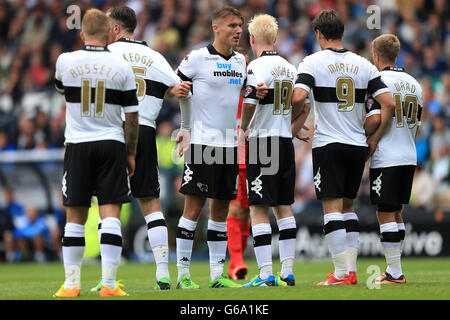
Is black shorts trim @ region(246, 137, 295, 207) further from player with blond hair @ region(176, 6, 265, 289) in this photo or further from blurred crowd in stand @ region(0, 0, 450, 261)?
blurred crowd in stand @ region(0, 0, 450, 261)

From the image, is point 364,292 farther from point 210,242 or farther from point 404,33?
point 404,33

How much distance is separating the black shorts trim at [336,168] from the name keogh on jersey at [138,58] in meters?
1.87

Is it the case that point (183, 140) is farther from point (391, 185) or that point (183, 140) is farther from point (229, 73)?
point (391, 185)

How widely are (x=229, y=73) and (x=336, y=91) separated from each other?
3.57 feet

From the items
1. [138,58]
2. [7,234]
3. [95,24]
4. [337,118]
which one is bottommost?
[7,234]

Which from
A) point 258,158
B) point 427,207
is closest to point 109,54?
point 258,158

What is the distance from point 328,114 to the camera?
337 inches

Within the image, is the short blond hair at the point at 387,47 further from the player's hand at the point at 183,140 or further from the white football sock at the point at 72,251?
the white football sock at the point at 72,251

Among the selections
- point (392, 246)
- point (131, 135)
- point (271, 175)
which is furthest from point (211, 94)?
point (392, 246)

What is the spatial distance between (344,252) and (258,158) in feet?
4.11

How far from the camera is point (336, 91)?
337 inches

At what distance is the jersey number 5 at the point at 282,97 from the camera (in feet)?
28.2

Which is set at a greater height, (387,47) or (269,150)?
(387,47)
